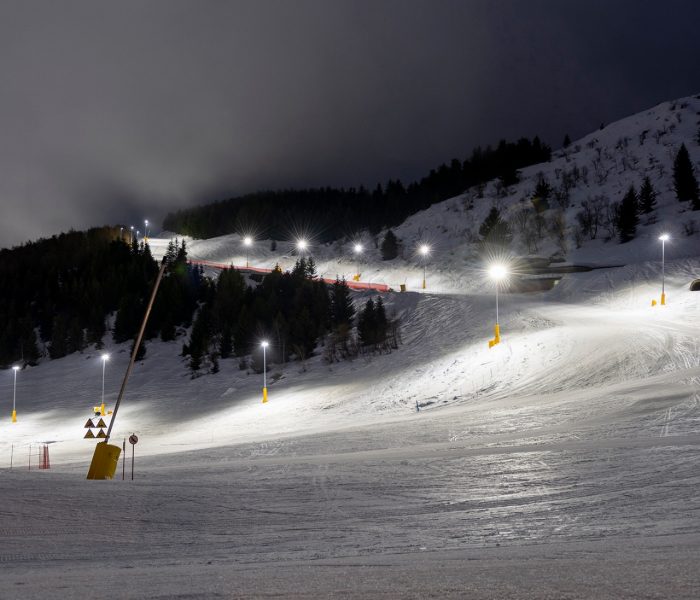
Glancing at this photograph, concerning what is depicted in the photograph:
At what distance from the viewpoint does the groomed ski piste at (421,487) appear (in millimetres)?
5023

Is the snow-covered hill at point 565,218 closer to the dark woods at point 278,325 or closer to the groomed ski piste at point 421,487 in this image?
the dark woods at point 278,325

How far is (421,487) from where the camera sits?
984 cm

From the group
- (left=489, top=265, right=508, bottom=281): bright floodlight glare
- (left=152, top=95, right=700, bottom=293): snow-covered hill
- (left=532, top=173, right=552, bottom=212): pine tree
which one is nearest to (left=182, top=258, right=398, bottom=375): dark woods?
(left=489, top=265, right=508, bottom=281): bright floodlight glare

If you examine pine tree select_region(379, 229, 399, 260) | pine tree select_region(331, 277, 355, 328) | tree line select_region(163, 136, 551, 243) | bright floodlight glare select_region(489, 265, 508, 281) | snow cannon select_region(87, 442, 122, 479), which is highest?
tree line select_region(163, 136, 551, 243)

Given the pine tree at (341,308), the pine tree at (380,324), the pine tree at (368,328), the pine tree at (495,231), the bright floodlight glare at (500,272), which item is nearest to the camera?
the bright floodlight glare at (500,272)

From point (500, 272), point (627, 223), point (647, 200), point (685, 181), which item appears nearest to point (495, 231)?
point (627, 223)

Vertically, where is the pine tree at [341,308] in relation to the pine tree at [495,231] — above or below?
below

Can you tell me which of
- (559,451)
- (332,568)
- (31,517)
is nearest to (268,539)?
(332,568)

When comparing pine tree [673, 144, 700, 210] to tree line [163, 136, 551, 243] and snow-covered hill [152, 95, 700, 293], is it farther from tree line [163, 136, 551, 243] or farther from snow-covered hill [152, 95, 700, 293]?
tree line [163, 136, 551, 243]

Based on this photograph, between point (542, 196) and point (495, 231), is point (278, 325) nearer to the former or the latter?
point (495, 231)

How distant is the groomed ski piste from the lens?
16.5 feet

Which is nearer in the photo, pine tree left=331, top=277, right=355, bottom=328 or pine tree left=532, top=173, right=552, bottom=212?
pine tree left=331, top=277, right=355, bottom=328

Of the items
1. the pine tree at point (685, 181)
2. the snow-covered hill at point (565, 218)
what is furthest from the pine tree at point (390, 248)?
the pine tree at point (685, 181)

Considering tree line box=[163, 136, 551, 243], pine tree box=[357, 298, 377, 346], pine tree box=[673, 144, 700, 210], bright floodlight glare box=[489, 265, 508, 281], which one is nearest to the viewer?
bright floodlight glare box=[489, 265, 508, 281]
